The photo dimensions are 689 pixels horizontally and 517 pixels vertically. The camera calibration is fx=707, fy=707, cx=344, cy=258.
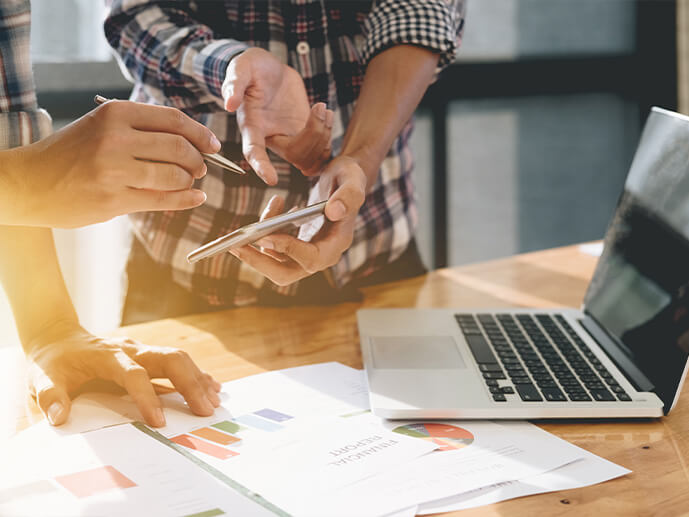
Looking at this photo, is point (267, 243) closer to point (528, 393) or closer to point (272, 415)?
point (272, 415)

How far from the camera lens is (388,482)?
0.61 meters

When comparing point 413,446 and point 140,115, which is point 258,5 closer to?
point 140,115

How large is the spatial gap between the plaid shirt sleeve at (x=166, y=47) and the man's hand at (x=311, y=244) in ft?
0.92

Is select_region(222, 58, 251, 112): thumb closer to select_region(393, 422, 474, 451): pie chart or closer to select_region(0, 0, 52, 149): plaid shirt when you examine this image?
select_region(0, 0, 52, 149): plaid shirt

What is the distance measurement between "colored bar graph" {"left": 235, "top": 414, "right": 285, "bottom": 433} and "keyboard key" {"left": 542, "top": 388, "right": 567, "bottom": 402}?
28 cm

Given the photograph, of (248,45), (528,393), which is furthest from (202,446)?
(248,45)

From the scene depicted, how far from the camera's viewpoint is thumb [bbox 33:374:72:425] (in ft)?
2.37

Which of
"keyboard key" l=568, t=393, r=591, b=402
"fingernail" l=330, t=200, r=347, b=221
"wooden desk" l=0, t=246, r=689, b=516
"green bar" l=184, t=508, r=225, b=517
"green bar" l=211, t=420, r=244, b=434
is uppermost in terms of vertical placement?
"fingernail" l=330, t=200, r=347, b=221

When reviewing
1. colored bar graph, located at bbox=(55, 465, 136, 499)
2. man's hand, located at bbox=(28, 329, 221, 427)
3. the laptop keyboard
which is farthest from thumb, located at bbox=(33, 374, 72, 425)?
the laptop keyboard

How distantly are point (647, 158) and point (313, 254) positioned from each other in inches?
19.2

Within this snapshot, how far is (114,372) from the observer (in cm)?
78

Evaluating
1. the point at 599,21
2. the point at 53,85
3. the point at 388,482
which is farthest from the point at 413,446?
the point at 599,21

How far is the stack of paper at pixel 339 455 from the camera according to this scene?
594 mm

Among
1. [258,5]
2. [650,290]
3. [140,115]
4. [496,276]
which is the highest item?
[258,5]
